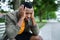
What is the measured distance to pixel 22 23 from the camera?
3135 millimetres

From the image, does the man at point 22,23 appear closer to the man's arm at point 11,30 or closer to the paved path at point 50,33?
the man's arm at point 11,30

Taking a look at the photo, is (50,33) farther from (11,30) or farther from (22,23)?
(11,30)

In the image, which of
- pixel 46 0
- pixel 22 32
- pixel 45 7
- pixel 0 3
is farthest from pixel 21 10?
pixel 45 7

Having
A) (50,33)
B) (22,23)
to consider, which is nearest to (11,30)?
(22,23)

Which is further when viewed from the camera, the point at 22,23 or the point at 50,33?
the point at 50,33

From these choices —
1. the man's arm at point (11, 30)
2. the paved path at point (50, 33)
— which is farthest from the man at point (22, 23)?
the paved path at point (50, 33)

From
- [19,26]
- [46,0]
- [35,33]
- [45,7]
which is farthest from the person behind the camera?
[45,7]

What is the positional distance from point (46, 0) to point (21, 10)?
1623 inches

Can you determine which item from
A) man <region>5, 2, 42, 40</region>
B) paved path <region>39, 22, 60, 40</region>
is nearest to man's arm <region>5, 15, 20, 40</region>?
man <region>5, 2, 42, 40</region>

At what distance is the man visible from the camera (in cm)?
299

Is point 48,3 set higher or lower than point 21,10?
lower

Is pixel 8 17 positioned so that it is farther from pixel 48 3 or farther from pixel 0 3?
pixel 48 3

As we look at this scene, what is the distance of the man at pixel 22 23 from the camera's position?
9.81 ft

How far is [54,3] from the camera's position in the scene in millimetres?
45156
